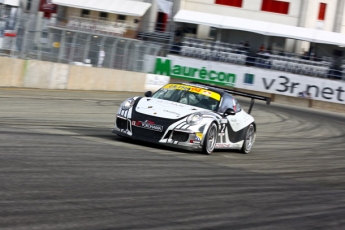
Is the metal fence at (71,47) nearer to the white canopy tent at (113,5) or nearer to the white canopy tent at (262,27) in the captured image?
the white canopy tent at (262,27)

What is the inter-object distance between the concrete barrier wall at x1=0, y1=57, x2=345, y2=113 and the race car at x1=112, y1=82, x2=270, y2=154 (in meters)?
9.40

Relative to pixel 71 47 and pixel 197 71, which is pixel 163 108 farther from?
pixel 197 71

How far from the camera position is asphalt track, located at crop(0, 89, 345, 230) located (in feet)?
18.5

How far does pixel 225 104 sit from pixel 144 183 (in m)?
5.21

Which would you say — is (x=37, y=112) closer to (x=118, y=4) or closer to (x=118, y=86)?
(x=118, y=86)

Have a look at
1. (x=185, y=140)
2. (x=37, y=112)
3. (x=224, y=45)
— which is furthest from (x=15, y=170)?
(x=224, y=45)

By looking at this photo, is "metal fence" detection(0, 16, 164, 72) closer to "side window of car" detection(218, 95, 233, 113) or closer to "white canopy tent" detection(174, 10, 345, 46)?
"side window of car" detection(218, 95, 233, 113)

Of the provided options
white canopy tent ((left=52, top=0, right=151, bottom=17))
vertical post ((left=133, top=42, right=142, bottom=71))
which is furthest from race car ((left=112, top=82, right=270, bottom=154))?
white canopy tent ((left=52, top=0, right=151, bottom=17))

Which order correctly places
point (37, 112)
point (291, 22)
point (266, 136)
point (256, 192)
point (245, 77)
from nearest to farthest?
1. point (256, 192)
2. point (37, 112)
3. point (266, 136)
4. point (245, 77)
5. point (291, 22)

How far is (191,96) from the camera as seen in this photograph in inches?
485

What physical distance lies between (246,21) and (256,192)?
3518 centimetres

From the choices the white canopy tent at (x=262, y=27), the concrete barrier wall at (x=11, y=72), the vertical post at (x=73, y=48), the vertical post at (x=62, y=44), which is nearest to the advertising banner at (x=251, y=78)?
the white canopy tent at (x=262, y=27)

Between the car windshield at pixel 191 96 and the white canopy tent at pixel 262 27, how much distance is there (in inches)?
1152

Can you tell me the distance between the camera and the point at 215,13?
45406 mm
